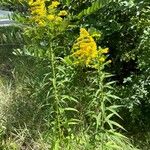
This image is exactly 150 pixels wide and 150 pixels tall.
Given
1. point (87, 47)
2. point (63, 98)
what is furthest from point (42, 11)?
point (63, 98)

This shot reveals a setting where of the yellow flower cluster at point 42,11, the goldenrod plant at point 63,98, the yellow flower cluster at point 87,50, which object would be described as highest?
the yellow flower cluster at point 42,11

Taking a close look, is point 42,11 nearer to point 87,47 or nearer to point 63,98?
point 87,47

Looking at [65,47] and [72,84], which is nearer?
[72,84]

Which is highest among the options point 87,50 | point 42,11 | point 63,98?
point 42,11

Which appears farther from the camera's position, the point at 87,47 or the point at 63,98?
the point at 63,98

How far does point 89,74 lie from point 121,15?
3.14ft

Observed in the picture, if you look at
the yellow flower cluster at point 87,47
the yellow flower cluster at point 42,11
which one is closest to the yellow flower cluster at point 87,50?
the yellow flower cluster at point 87,47

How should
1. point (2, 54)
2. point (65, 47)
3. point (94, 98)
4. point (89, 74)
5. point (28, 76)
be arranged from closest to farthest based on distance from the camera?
point (94, 98) → point (89, 74) → point (65, 47) → point (28, 76) → point (2, 54)

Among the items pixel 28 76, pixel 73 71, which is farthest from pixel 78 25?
pixel 28 76

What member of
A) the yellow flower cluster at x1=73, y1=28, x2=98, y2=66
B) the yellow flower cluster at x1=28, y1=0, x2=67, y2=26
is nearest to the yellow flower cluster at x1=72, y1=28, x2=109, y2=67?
the yellow flower cluster at x1=73, y1=28, x2=98, y2=66

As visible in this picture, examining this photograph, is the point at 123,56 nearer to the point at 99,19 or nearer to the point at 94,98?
the point at 99,19

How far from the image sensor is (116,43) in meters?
4.59

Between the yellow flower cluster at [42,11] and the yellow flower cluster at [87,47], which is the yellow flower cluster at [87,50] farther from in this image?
the yellow flower cluster at [42,11]

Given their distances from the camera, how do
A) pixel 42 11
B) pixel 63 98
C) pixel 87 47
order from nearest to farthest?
pixel 87 47 < pixel 42 11 < pixel 63 98
